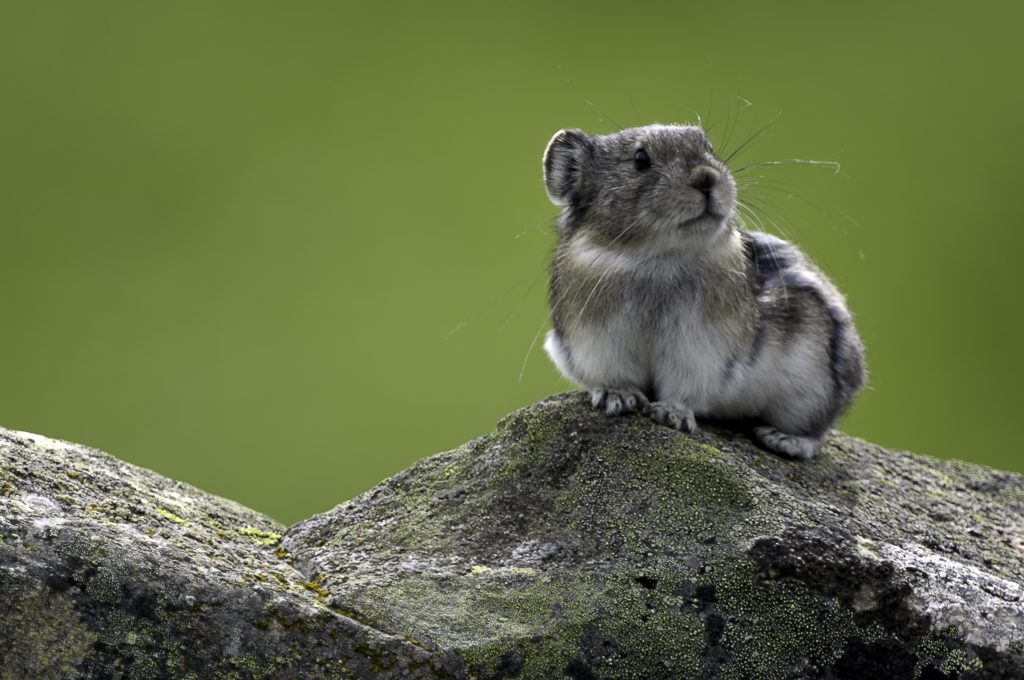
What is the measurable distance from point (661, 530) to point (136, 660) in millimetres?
1698

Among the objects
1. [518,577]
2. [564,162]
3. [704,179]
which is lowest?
[518,577]

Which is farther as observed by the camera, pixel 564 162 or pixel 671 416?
pixel 564 162

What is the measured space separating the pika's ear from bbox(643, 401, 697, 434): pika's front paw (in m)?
1.03

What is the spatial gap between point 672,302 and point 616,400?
0.49m

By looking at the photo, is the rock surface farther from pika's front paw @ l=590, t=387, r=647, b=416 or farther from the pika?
the pika

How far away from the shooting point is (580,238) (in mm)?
5090

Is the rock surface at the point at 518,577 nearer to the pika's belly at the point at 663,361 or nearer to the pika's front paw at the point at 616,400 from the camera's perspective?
the pika's front paw at the point at 616,400

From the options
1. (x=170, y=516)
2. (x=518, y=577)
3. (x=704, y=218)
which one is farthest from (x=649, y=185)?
(x=170, y=516)

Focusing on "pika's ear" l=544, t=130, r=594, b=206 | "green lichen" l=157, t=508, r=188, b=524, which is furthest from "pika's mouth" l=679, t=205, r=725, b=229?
"green lichen" l=157, t=508, r=188, b=524

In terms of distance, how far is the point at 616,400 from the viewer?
4.69 m

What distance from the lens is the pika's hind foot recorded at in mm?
5051

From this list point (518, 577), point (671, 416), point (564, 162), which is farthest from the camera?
point (564, 162)

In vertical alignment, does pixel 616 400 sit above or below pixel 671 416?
above

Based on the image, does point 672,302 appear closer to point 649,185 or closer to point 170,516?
point 649,185
